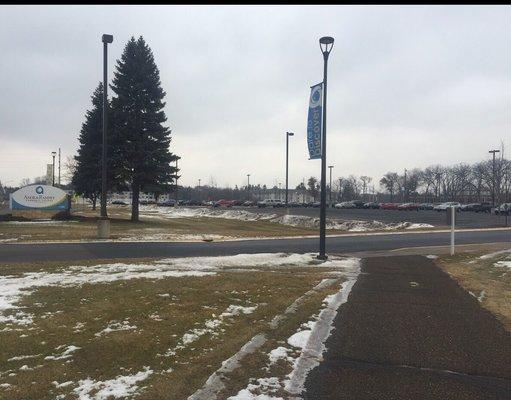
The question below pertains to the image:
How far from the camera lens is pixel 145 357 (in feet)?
15.8

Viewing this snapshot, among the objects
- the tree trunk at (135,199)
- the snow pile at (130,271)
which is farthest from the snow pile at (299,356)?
the tree trunk at (135,199)

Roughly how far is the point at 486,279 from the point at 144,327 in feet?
27.3

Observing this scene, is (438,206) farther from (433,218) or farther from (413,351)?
(413,351)

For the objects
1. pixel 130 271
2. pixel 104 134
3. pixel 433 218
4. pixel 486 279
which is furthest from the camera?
pixel 433 218

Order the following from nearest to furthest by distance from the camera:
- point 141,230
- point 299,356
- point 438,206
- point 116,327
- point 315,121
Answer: point 299,356 < point 116,327 < point 315,121 < point 141,230 < point 438,206

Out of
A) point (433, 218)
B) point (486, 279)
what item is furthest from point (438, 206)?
point (486, 279)

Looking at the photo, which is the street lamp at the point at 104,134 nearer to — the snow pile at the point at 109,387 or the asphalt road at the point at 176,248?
the asphalt road at the point at 176,248

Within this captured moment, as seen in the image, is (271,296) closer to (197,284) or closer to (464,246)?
(197,284)

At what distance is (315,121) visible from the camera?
1433cm

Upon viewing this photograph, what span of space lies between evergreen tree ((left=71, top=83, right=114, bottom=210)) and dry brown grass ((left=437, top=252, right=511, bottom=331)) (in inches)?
991

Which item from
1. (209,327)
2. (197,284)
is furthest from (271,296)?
(209,327)

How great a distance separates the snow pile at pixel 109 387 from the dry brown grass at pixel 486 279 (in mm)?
4947

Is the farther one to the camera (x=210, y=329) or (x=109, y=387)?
(x=210, y=329)

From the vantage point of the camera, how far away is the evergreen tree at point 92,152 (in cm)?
3522
